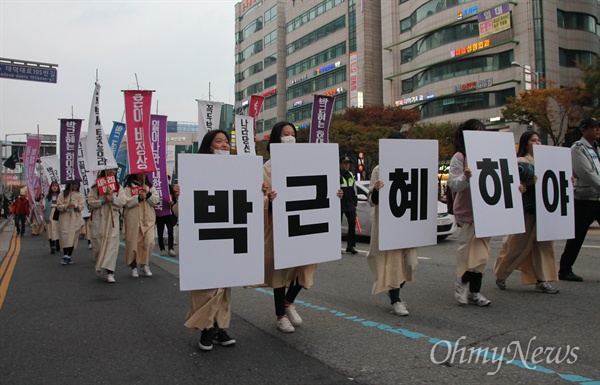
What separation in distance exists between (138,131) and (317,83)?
5413cm

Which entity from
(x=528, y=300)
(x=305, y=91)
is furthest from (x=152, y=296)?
(x=305, y=91)

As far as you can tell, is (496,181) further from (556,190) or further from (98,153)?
(98,153)

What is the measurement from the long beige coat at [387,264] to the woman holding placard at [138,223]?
4.33 meters

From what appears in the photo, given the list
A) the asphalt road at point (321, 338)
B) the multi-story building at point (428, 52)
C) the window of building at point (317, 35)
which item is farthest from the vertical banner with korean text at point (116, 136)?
the window of building at point (317, 35)

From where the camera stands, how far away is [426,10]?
43062 millimetres

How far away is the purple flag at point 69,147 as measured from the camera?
38.8 feet

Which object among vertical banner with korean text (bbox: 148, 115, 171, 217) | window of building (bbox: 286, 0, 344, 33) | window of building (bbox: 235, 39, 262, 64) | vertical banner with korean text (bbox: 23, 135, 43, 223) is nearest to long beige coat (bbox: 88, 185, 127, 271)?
vertical banner with korean text (bbox: 148, 115, 171, 217)

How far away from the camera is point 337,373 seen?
327 cm

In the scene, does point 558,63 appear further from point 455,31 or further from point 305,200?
point 305,200

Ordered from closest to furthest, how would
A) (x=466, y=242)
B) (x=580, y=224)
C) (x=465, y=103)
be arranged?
(x=466, y=242)
(x=580, y=224)
(x=465, y=103)

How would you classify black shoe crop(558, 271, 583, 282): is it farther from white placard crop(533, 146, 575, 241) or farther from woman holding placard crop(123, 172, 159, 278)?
woman holding placard crop(123, 172, 159, 278)

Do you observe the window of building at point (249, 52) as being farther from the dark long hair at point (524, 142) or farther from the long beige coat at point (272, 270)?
the long beige coat at point (272, 270)

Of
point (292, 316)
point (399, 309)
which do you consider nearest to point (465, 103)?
point (399, 309)

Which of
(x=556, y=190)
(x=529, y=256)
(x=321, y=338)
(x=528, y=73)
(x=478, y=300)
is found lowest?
(x=321, y=338)
